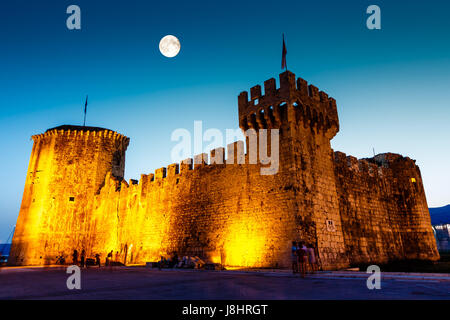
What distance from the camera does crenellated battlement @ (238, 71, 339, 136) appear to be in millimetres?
12023

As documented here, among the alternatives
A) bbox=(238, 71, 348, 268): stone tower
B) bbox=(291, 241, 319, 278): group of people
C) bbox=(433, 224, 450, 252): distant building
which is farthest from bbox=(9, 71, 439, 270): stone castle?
bbox=(433, 224, 450, 252): distant building

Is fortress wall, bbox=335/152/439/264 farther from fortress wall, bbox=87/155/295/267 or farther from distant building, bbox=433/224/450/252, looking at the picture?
distant building, bbox=433/224/450/252

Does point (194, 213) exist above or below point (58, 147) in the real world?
below

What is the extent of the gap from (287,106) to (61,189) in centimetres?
1862

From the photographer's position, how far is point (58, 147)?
900 inches

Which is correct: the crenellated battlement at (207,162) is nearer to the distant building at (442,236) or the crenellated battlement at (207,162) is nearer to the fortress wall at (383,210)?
the fortress wall at (383,210)

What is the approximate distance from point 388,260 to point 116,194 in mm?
17643

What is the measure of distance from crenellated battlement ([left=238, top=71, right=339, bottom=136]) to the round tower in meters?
14.5

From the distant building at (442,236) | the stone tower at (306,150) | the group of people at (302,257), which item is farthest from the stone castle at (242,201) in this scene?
the distant building at (442,236)

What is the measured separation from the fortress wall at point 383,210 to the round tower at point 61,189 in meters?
17.8

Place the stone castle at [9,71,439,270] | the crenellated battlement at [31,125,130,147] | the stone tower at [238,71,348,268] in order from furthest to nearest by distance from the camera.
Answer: the crenellated battlement at [31,125,130,147] → the stone castle at [9,71,439,270] → the stone tower at [238,71,348,268]

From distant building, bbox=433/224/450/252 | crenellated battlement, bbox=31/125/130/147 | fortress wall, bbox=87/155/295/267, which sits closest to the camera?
fortress wall, bbox=87/155/295/267

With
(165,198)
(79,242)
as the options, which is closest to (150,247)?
(165,198)
